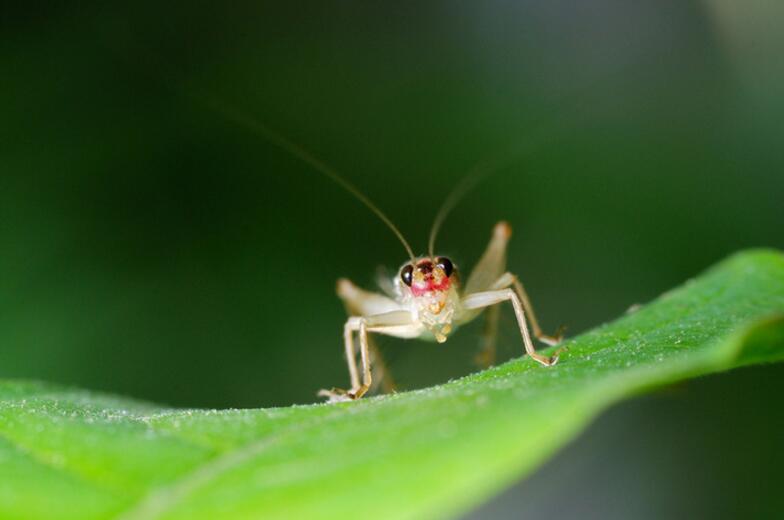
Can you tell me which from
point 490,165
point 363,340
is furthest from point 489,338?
point 490,165

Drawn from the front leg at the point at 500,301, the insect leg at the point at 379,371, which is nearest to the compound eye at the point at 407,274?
the front leg at the point at 500,301

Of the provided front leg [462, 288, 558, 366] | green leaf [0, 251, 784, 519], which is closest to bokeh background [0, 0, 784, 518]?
front leg [462, 288, 558, 366]

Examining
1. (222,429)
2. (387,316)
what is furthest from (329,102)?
(222,429)

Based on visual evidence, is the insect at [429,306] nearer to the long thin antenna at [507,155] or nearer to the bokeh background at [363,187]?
the bokeh background at [363,187]

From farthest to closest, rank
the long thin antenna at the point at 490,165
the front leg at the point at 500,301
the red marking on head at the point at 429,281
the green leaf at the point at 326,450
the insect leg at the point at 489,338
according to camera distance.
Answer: the long thin antenna at the point at 490,165, the insect leg at the point at 489,338, the red marking on head at the point at 429,281, the front leg at the point at 500,301, the green leaf at the point at 326,450

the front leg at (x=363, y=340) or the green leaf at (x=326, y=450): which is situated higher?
the front leg at (x=363, y=340)

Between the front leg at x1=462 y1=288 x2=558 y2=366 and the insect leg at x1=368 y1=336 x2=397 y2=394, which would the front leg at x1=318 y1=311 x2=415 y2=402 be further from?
the insect leg at x1=368 y1=336 x2=397 y2=394
